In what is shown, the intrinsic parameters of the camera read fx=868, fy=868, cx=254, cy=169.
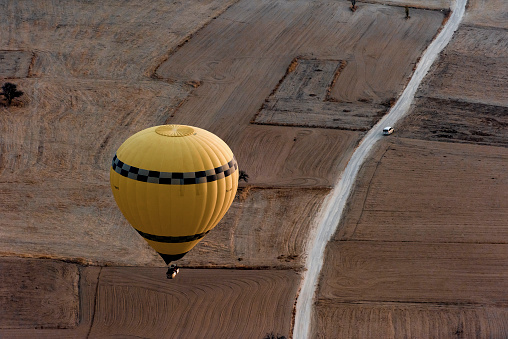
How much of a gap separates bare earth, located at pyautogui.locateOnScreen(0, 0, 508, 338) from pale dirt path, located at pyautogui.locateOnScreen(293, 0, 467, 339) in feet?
1.53

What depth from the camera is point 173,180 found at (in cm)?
2853

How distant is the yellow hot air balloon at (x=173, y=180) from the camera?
2855 centimetres

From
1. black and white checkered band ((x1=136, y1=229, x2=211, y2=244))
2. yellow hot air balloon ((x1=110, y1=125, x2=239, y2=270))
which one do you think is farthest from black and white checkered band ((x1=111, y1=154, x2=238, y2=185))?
black and white checkered band ((x1=136, y1=229, x2=211, y2=244))

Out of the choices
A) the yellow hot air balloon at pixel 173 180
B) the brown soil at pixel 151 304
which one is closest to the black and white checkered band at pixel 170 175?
the yellow hot air balloon at pixel 173 180

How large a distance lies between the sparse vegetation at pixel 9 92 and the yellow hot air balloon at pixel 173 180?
24.0 metres

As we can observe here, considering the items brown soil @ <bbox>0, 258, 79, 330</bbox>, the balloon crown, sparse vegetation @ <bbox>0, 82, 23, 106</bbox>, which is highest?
sparse vegetation @ <bbox>0, 82, 23, 106</bbox>

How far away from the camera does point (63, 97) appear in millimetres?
52531

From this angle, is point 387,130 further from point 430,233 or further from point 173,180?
point 173,180

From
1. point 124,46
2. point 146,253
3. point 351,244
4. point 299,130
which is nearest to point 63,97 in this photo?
point 124,46

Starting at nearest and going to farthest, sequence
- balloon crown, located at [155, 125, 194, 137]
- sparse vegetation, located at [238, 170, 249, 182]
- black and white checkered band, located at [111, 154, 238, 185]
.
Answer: black and white checkered band, located at [111, 154, 238, 185]
balloon crown, located at [155, 125, 194, 137]
sparse vegetation, located at [238, 170, 249, 182]

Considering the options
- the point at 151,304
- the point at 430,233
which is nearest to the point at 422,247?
the point at 430,233

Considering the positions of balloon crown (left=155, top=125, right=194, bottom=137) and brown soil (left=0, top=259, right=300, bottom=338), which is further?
brown soil (left=0, top=259, right=300, bottom=338)

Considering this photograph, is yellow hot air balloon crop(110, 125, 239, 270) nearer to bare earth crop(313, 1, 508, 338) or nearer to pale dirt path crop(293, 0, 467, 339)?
pale dirt path crop(293, 0, 467, 339)

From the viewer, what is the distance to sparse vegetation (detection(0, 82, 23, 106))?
51734 millimetres
